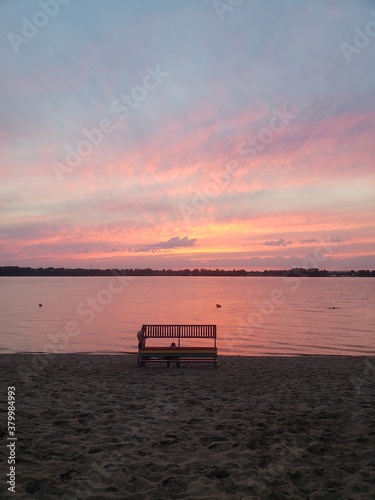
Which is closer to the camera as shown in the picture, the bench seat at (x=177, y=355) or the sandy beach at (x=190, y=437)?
the sandy beach at (x=190, y=437)

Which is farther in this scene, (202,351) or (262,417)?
(202,351)

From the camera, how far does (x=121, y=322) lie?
41.4m

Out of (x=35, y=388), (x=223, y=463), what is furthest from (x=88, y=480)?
(x=35, y=388)

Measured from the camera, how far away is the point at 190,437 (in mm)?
7797

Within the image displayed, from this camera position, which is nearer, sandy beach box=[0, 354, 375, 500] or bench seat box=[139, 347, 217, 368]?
sandy beach box=[0, 354, 375, 500]

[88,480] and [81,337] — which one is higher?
[88,480]

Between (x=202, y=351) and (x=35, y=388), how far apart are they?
20.9 ft

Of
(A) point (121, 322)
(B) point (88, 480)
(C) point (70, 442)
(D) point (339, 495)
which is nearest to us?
(D) point (339, 495)

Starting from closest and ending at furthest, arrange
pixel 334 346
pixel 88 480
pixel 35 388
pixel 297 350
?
pixel 88 480 → pixel 35 388 → pixel 297 350 → pixel 334 346

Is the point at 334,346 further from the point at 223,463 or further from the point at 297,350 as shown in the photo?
the point at 223,463

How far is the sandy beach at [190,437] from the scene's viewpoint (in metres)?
5.87

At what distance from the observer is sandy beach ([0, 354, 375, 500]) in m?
5.87

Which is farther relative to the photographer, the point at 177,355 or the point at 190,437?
the point at 177,355

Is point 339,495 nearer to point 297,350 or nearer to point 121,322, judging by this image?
point 297,350
